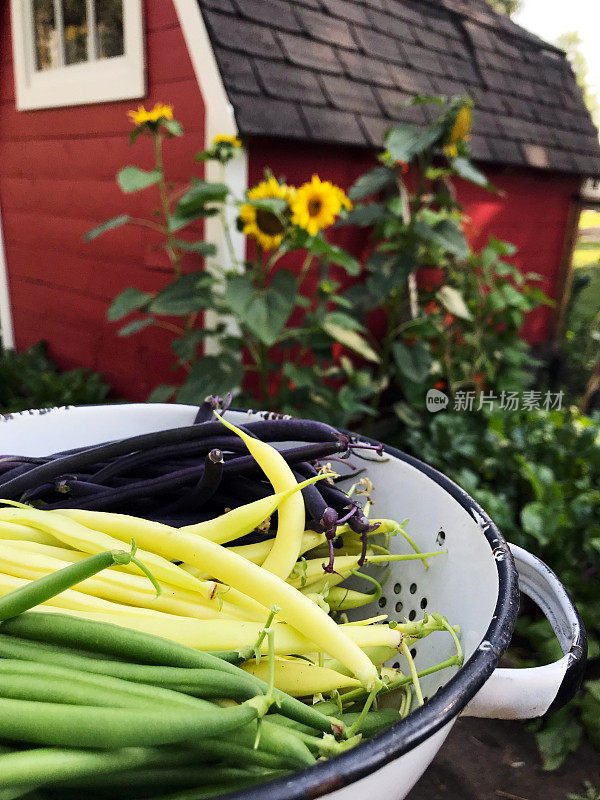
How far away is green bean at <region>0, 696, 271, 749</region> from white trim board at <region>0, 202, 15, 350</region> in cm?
435

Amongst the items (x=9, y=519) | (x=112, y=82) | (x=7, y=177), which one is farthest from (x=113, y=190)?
(x=9, y=519)

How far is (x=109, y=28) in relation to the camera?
3074 millimetres

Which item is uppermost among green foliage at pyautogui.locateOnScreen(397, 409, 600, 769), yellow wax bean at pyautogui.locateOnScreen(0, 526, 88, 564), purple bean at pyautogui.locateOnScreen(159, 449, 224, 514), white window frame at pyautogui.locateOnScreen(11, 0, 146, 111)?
white window frame at pyautogui.locateOnScreen(11, 0, 146, 111)

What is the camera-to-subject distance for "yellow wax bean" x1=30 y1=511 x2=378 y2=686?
27.1 inches

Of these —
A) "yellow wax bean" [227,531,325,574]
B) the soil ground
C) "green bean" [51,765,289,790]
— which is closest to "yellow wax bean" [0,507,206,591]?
"yellow wax bean" [227,531,325,574]

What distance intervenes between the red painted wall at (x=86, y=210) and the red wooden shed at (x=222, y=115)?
0.01 m

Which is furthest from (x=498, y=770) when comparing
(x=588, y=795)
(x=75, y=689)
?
(x=75, y=689)

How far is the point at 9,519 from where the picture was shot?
0.84 meters

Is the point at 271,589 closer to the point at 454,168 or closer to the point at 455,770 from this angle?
the point at 455,770

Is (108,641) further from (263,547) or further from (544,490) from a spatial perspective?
(544,490)

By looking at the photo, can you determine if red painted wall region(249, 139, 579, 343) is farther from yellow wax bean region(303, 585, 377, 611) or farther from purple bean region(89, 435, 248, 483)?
yellow wax bean region(303, 585, 377, 611)

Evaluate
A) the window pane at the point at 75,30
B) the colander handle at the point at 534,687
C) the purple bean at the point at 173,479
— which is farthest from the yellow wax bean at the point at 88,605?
the window pane at the point at 75,30

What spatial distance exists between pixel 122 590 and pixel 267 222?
1473mm

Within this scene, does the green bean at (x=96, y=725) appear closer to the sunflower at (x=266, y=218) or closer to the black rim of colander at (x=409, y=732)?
the black rim of colander at (x=409, y=732)
